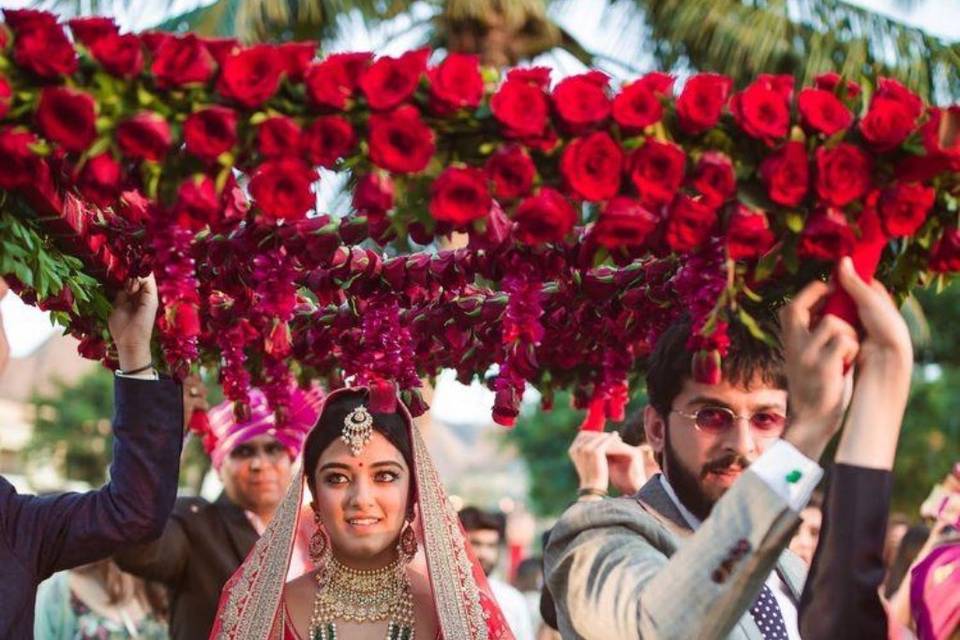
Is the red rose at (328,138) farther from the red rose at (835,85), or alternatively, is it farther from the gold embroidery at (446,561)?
the gold embroidery at (446,561)

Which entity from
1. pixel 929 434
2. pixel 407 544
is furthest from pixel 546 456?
pixel 407 544

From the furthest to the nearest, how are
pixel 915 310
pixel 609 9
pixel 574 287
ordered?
pixel 915 310, pixel 609 9, pixel 574 287

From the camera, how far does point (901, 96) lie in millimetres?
2611

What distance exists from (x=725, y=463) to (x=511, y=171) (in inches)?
36.0

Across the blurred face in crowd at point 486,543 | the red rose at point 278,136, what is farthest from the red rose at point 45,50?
the blurred face in crowd at point 486,543

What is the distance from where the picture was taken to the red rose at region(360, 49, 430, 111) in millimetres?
2566

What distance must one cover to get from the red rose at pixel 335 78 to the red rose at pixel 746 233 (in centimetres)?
71

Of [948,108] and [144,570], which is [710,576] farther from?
[144,570]

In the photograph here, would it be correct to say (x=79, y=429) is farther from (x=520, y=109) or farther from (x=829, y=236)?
(x=829, y=236)

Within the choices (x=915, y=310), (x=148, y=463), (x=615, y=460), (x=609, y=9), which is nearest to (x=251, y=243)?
(x=148, y=463)

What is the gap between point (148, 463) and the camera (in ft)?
11.8

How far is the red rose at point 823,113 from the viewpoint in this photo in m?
2.59

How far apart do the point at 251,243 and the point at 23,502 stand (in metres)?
0.86

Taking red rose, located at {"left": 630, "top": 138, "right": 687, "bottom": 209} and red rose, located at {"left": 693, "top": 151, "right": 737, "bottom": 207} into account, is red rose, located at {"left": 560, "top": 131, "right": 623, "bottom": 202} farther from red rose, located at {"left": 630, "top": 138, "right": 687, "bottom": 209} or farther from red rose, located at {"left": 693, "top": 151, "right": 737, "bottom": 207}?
red rose, located at {"left": 693, "top": 151, "right": 737, "bottom": 207}
